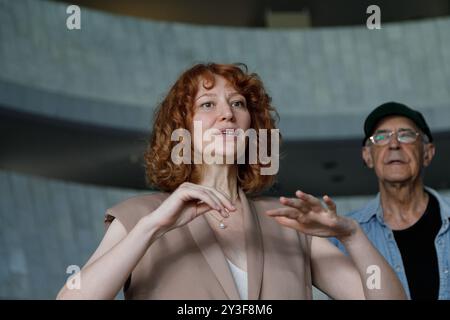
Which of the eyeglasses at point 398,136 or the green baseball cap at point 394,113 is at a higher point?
the green baseball cap at point 394,113

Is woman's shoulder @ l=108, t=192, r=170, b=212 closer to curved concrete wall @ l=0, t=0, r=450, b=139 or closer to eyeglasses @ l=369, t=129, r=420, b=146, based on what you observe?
eyeglasses @ l=369, t=129, r=420, b=146

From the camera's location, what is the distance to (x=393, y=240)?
3305 mm

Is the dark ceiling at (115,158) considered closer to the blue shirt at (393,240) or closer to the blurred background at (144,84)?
the blurred background at (144,84)

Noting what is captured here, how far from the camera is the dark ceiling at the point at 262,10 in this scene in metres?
13.0

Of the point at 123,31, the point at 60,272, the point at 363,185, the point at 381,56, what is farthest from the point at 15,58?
the point at 363,185

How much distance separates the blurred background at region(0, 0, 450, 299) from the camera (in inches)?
385

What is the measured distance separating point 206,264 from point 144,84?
8803 millimetres

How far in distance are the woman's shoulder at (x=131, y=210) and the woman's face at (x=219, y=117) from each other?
0.72ft

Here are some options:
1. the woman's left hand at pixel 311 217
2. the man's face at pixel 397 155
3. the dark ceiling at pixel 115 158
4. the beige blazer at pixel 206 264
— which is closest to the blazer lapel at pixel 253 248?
the beige blazer at pixel 206 264

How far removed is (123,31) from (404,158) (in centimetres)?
795

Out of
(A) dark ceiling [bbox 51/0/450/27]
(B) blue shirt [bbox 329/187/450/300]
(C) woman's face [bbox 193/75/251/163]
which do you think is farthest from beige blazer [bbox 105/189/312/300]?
(A) dark ceiling [bbox 51/0/450/27]

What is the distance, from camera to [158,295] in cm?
192

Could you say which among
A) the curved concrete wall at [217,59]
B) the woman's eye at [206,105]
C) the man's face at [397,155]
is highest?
the curved concrete wall at [217,59]

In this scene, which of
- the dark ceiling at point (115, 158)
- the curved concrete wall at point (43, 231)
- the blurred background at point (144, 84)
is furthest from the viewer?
the dark ceiling at point (115, 158)
